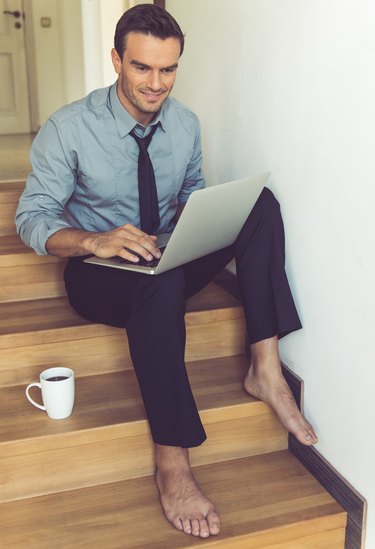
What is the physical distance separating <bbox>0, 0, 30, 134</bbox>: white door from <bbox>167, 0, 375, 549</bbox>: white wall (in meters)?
3.44

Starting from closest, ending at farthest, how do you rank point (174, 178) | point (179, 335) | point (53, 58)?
point (179, 335) → point (174, 178) → point (53, 58)

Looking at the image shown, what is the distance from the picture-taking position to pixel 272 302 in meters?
1.63

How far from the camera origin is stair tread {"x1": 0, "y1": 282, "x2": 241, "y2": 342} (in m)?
1.72

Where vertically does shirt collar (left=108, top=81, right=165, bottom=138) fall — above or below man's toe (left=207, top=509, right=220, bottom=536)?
above

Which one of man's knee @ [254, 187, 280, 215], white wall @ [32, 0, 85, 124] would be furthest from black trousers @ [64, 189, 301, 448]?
white wall @ [32, 0, 85, 124]

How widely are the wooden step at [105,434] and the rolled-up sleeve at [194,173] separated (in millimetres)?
565

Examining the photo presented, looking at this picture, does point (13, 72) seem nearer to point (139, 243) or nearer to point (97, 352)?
point (97, 352)

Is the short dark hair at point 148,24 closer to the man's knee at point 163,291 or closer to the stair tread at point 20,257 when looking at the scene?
the man's knee at point 163,291

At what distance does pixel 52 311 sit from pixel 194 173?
60 cm

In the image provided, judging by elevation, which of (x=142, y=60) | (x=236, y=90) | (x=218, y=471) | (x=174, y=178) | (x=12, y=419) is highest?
(x=142, y=60)

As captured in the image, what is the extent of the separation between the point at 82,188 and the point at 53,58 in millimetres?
3712

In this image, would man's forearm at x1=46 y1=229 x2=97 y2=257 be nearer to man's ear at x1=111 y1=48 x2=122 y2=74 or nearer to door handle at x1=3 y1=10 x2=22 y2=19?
man's ear at x1=111 y1=48 x2=122 y2=74

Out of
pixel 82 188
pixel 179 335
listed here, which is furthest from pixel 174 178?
pixel 179 335

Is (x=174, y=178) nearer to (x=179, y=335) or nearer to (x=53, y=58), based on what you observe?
(x=179, y=335)
